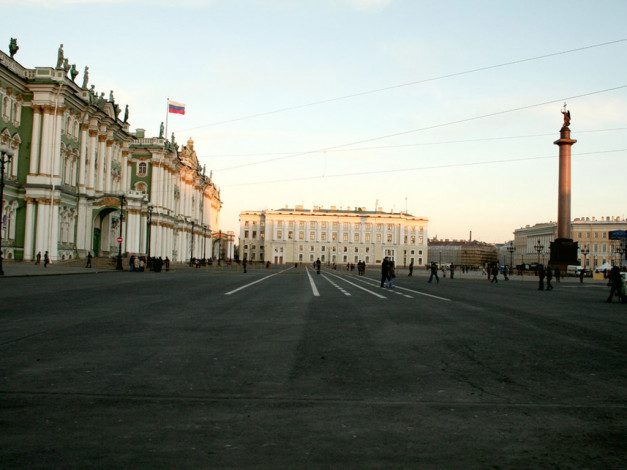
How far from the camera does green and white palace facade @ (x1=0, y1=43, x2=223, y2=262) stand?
165ft

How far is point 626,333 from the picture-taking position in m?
13.0

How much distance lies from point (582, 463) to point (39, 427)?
430 cm

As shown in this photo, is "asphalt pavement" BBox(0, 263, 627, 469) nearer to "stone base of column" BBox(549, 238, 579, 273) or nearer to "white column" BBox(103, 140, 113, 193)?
"stone base of column" BBox(549, 238, 579, 273)

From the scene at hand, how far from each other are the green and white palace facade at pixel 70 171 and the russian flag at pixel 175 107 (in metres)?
6.47

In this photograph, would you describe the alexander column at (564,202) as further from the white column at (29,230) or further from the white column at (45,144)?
the white column at (29,230)

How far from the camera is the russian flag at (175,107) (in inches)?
2800

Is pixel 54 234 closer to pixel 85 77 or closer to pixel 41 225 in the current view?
pixel 41 225

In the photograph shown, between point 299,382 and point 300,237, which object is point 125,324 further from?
point 300,237

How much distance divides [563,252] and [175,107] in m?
47.3

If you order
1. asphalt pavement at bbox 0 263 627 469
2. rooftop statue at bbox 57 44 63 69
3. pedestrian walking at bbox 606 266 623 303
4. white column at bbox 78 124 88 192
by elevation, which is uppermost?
rooftop statue at bbox 57 44 63 69

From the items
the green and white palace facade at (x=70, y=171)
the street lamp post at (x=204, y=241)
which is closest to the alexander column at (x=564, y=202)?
the green and white palace facade at (x=70, y=171)

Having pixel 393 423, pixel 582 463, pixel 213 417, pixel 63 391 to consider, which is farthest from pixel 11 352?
pixel 582 463

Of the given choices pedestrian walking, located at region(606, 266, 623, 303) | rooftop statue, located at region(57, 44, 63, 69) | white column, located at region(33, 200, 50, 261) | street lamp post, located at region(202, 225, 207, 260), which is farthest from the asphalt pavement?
street lamp post, located at region(202, 225, 207, 260)

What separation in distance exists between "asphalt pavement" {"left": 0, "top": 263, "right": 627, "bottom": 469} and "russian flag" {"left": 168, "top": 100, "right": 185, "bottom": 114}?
61834mm
